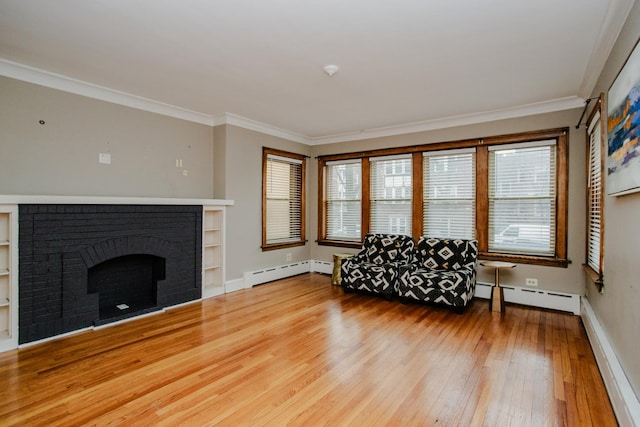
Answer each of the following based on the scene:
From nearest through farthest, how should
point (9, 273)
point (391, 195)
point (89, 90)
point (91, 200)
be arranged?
point (9, 273) < point (91, 200) < point (89, 90) < point (391, 195)

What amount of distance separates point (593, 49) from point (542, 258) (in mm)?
2568

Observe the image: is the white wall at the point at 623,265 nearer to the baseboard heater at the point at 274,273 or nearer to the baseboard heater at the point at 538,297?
the baseboard heater at the point at 538,297

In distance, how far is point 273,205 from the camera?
5.88 meters

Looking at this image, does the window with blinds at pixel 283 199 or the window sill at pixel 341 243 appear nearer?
the window with blinds at pixel 283 199

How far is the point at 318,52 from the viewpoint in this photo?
2898 mm

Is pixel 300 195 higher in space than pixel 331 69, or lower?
lower

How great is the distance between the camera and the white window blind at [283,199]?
5809mm

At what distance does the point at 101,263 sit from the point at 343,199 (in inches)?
155

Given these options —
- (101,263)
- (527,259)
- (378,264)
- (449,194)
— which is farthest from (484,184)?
(101,263)

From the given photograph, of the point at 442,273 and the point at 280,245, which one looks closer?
the point at 442,273

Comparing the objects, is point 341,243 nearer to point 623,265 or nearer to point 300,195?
point 300,195

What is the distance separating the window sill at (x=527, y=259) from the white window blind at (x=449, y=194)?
1.19 feet

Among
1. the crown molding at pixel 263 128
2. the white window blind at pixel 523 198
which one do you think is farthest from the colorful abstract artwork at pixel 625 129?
the crown molding at pixel 263 128

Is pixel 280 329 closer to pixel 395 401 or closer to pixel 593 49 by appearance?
pixel 395 401
